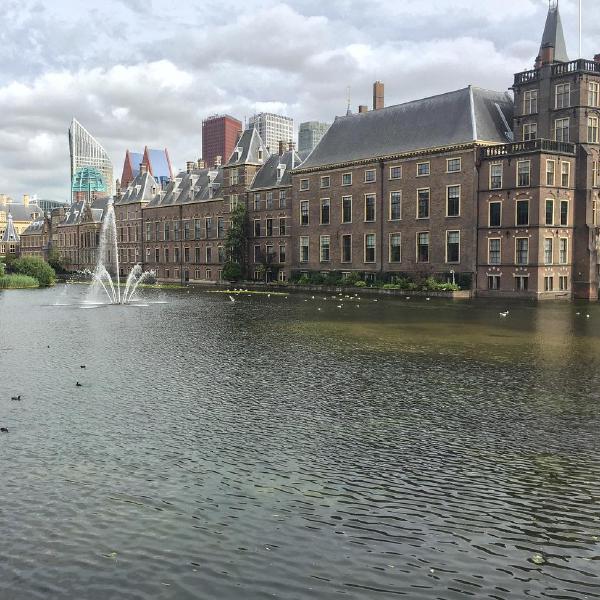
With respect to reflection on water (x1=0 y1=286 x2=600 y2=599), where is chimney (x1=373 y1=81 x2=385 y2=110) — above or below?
above

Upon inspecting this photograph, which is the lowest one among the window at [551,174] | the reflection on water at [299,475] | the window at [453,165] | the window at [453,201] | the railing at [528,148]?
the reflection on water at [299,475]

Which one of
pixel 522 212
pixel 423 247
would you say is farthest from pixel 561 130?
pixel 423 247

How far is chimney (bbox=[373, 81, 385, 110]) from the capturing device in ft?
250

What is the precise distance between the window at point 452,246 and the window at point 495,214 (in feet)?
11.7

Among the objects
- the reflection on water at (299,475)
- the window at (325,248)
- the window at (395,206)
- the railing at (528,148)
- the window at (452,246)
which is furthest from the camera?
the window at (325,248)

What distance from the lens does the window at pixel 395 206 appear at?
6744 centimetres

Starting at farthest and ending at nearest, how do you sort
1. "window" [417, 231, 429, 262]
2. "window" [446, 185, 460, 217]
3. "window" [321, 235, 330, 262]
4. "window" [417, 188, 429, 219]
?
1. "window" [321, 235, 330, 262]
2. "window" [417, 231, 429, 262]
3. "window" [417, 188, 429, 219]
4. "window" [446, 185, 460, 217]

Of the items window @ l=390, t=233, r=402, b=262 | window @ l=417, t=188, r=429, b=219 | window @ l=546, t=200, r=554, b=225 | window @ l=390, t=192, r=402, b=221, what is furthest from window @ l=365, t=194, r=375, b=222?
window @ l=546, t=200, r=554, b=225

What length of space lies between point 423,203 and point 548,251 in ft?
44.3

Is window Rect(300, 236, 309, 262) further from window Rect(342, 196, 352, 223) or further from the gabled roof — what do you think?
the gabled roof

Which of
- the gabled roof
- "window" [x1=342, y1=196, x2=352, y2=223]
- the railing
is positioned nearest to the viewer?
the railing

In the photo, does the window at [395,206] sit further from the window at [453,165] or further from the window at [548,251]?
the window at [548,251]

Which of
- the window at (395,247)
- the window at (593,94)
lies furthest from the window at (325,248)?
the window at (593,94)

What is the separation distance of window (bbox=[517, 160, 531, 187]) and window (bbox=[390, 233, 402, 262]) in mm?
13974
